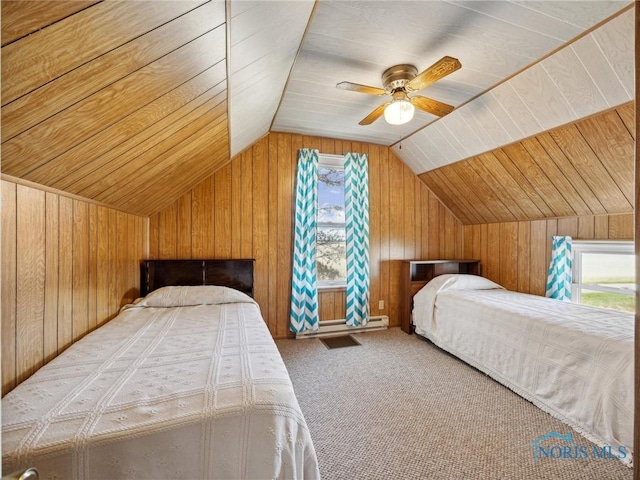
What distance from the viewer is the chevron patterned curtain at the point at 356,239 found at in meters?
3.69

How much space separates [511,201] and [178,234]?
3633 mm

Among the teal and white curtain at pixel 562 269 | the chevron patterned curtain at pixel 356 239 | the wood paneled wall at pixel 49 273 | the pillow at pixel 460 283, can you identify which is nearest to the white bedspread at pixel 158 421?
the wood paneled wall at pixel 49 273

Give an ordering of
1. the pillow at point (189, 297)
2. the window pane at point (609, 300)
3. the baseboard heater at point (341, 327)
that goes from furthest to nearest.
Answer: the baseboard heater at point (341, 327) < the window pane at point (609, 300) < the pillow at point (189, 297)

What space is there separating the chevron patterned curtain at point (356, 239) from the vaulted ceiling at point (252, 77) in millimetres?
818

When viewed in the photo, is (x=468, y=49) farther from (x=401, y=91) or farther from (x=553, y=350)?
(x=553, y=350)

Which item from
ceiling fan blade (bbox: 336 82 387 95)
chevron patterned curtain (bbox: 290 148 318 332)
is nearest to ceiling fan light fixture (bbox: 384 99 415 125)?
ceiling fan blade (bbox: 336 82 387 95)

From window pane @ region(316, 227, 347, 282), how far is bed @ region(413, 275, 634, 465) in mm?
1202

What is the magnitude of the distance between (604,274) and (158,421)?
12.1 ft

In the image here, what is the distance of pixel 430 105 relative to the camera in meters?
2.24

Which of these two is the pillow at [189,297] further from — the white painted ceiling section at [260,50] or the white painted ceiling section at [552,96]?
the white painted ceiling section at [552,96]

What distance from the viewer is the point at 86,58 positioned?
968 mm

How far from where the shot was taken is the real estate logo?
161cm

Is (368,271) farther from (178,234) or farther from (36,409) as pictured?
(36,409)

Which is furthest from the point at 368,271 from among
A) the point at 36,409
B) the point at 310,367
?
the point at 36,409
